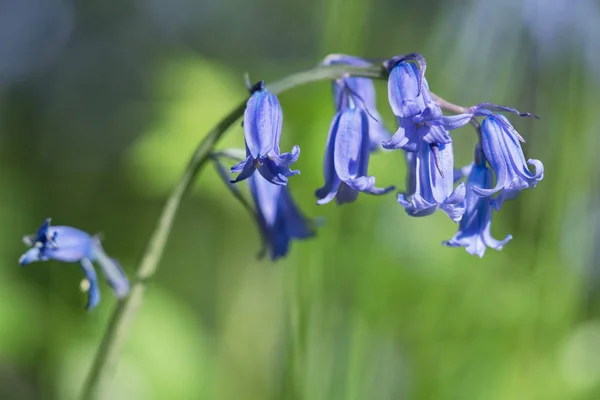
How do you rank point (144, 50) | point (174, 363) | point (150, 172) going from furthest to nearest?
point (144, 50) → point (150, 172) → point (174, 363)

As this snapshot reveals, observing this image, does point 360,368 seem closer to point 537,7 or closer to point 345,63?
point 345,63

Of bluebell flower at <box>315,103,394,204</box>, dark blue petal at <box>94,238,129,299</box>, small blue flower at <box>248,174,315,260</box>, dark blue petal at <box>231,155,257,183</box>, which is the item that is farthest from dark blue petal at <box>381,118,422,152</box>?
dark blue petal at <box>94,238,129,299</box>

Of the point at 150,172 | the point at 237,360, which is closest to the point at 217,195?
the point at 150,172

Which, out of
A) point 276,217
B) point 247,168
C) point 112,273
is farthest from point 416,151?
point 112,273

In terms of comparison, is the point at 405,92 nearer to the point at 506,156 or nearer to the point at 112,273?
the point at 506,156

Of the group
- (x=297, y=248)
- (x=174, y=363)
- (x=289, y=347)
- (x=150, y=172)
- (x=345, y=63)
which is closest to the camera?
(x=345, y=63)
